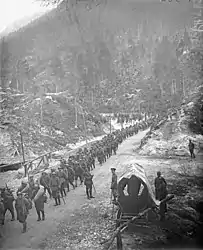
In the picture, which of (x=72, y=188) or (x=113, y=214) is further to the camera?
(x=72, y=188)

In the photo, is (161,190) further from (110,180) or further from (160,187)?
(110,180)

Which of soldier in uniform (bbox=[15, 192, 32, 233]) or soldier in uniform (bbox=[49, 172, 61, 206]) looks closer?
soldier in uniform (bbox=[15, 192, 32, 233])

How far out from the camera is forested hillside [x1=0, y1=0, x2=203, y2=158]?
10.4 m

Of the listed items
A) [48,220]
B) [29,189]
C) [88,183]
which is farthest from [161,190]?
[29,189]

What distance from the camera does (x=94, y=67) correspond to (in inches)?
1581

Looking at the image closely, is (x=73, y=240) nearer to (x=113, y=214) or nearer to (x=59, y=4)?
(x=113, y=214)

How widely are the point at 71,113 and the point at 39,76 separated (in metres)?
16.3

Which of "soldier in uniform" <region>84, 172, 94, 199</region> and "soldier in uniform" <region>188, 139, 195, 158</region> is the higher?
"soldier in uniform" <region>188, 139, 195, 158</region>

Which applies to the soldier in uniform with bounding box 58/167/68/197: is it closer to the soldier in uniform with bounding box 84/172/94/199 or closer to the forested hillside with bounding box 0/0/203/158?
the soldier in uniform with bounding box 84/172/94/199

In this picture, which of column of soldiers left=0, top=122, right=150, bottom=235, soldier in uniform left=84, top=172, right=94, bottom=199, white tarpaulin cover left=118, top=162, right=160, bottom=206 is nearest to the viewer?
white tarpaulin cover left=118, top=162, right=160, bottom=206

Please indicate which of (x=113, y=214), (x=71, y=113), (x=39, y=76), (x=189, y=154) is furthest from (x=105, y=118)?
(x=113, y=214)

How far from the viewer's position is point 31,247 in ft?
18.8

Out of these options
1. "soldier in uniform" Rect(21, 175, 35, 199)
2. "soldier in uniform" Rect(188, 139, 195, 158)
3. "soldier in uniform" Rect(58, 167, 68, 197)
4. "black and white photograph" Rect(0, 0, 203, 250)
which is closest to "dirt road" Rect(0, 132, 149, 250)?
"black and white photograph" Rect(0, 0, 203, 250)

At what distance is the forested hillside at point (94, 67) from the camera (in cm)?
1036
